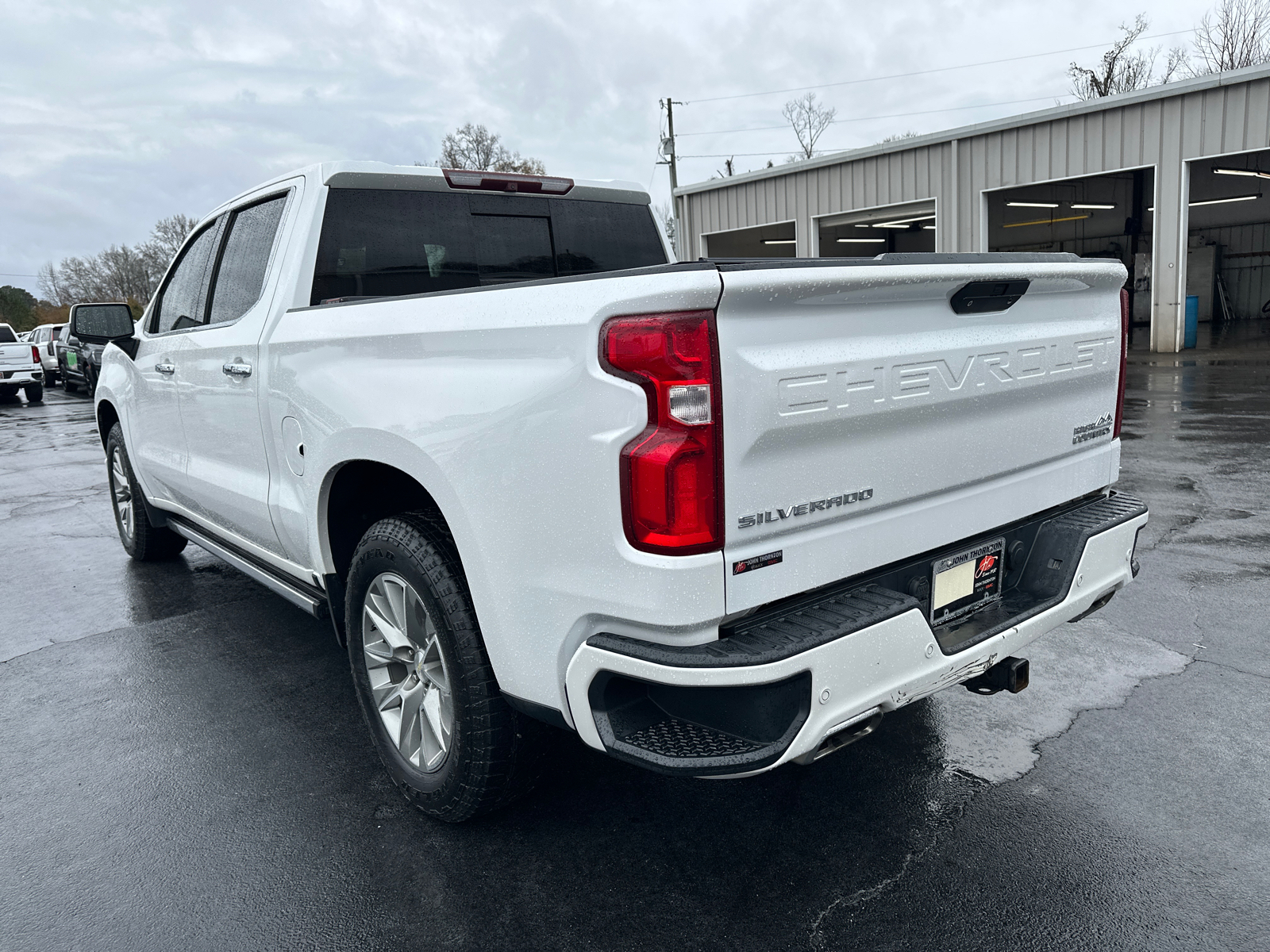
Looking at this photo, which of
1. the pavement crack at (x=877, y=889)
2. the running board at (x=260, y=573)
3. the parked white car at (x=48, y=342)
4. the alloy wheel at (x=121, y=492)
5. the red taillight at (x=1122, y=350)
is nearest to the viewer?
the pavement crack at (x=877, y=889)

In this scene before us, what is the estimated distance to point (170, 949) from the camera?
7.80ft

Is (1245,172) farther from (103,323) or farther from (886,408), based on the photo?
(886,408)

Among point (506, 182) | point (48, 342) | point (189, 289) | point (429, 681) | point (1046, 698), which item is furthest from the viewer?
point (48, 342)

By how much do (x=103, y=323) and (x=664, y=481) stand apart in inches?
173

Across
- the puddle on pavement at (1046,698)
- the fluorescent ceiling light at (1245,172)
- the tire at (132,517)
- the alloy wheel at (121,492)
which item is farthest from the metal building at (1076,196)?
the alloy wheel at (121,492)

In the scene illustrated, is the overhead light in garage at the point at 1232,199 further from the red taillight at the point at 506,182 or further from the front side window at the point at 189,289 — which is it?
the front side window at the point at 189,289

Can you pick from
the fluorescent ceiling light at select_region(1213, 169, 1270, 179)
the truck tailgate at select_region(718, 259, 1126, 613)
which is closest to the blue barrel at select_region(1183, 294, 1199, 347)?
the fluorescent ceiling light at select_region(1213, 169, 1270, 179)

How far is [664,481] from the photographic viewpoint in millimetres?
2021

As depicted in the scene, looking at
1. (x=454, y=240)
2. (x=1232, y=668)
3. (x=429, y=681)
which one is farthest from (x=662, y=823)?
(x=1232, y=668)

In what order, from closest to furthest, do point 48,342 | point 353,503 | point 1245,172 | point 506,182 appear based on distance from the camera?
point 353,503 → point 506,182 → point 1245,172 → point 48,342

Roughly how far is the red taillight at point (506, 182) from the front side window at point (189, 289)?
4.31 feet

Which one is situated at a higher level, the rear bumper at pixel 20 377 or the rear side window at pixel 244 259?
the rear side window at pixel 244 259

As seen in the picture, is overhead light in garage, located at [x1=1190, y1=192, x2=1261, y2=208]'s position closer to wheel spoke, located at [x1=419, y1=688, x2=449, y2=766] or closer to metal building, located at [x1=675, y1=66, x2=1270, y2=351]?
metal building, located at [x1=675, y1=66, x2=1270, y2=351]

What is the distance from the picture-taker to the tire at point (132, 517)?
5824 mm
